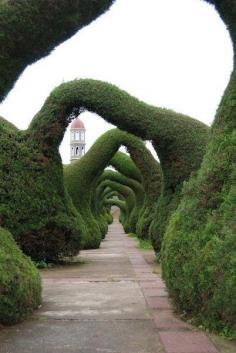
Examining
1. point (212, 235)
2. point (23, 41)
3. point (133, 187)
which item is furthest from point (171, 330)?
point (133, 187)

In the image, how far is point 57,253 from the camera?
11.6 metres

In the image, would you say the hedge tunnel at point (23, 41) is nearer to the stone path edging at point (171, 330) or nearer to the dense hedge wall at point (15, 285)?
the dense hedge wall at point (15, 285)

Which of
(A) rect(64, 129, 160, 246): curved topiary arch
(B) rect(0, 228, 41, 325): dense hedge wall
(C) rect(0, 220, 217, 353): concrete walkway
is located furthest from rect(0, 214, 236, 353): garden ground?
(A) rect(64, 129, 160, 246): curved topiary arch

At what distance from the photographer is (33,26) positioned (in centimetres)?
502

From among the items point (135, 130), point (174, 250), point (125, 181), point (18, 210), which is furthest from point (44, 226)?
point (125, 181)

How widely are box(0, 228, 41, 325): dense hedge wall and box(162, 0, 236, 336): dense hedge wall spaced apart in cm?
152

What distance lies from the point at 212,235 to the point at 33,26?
8.64ft

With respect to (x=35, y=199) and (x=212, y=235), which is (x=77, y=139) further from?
(x=212, y=235)

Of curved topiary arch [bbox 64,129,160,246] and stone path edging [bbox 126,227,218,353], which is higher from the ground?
curved topiary arch [bbox 64,129,160,246]

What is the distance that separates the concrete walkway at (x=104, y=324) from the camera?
4.30 meters

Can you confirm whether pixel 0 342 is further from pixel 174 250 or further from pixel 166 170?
pixel 166 170

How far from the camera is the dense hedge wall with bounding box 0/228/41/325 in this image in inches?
195

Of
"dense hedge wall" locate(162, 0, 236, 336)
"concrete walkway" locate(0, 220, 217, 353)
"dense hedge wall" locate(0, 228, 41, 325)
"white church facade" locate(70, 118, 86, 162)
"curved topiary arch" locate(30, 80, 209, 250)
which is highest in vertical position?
"white church facade" locate(70, 118, 86, 162)

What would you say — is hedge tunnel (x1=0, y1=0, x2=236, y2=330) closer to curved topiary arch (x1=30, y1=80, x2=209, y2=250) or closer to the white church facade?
curved topiary arch (x1=30, y1=80, x2=209, y2=250)
